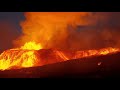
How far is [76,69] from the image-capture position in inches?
266

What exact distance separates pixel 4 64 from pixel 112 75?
194 cm

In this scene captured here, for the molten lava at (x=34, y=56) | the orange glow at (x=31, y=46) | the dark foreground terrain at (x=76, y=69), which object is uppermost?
the orange glow at (x=31, y=46)

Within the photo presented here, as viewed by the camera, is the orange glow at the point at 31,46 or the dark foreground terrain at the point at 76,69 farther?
the orange glow at the point at 31,46

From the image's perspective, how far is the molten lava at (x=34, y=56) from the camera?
6738 mm

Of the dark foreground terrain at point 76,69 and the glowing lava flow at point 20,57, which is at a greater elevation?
the glowing lava flow at point 20,57

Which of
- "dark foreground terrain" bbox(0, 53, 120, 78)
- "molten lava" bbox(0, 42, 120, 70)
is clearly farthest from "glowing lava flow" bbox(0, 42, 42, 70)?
"dark foreground terrain" bbox(0, 53, 120, 78)

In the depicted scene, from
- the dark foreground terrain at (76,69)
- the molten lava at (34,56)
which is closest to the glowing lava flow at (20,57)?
the molten lava at (34,56)

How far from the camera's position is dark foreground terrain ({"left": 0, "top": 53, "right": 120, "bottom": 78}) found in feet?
21.9

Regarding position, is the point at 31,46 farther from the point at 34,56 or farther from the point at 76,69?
the point at 76,69

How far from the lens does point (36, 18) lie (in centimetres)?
680

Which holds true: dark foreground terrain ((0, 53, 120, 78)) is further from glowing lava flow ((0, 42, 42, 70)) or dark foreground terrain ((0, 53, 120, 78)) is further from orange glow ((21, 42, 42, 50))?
orange glow ((21, 42, 42, 50))

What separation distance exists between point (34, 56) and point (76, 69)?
800 millimetres

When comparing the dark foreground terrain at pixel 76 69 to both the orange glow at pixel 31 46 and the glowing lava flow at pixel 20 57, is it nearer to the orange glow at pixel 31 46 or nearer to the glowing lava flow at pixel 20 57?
the glowing lava flow at pixel 20 57

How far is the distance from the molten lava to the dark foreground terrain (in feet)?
0.27
